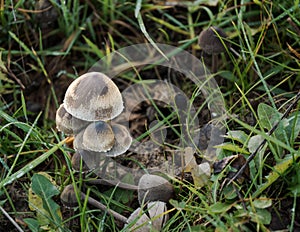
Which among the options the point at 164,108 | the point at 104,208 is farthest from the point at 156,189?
the point at 164,108

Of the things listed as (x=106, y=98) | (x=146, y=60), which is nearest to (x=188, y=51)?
(x=146, y=60)

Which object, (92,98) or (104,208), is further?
(104,208)

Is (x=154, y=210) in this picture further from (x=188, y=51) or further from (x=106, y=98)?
(x=188, y=51)

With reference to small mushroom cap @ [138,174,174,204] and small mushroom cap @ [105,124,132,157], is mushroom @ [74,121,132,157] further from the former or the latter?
small mushroom cap @ [138,174,174,204]

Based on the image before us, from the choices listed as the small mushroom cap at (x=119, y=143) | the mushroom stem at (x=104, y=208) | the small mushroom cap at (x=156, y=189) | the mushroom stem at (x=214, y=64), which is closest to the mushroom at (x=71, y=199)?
the mushroom stem at (x=104, y=208)

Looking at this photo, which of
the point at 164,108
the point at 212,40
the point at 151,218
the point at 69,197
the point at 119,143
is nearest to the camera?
the point at 151,218

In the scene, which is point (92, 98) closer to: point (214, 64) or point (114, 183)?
point (114, 183)

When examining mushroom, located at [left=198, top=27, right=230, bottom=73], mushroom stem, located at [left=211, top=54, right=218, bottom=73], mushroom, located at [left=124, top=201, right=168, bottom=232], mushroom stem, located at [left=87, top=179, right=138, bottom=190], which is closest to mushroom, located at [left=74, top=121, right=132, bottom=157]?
mushroom stem, located at [left=87, top=179, right=138, bottom=190]
